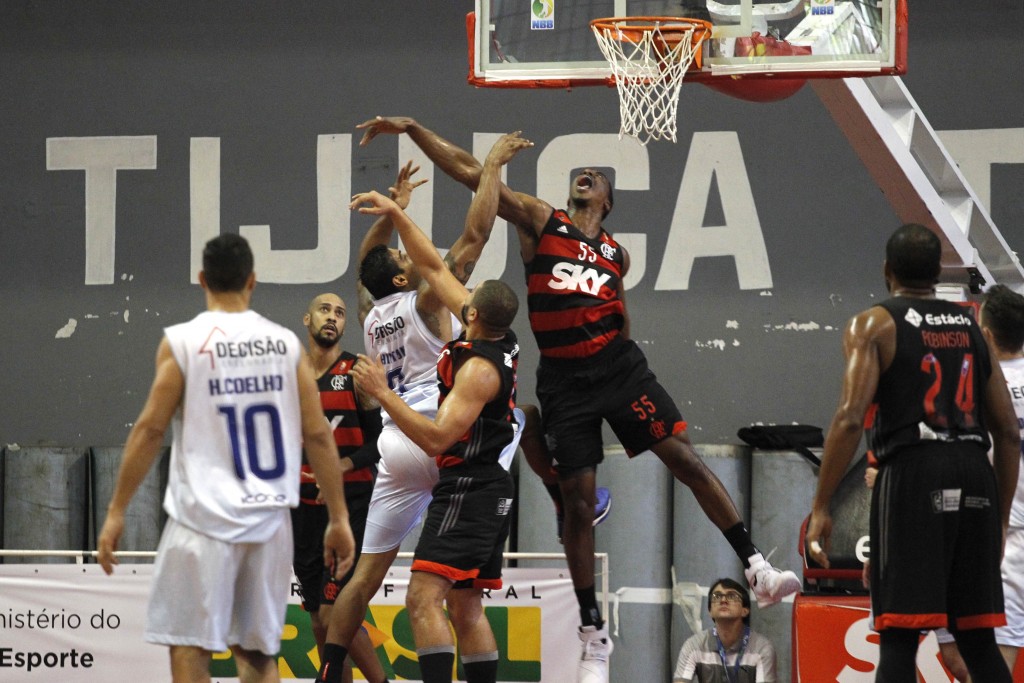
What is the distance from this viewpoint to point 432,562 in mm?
6562

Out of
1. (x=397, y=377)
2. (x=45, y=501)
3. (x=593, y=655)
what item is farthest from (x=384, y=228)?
(x=45, y=501)

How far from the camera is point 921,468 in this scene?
5.38 metres

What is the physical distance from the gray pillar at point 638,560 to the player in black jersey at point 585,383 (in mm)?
2858

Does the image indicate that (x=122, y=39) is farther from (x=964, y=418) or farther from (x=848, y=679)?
(x=964, y=418)

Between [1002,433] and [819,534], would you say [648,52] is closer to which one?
[1002,433]

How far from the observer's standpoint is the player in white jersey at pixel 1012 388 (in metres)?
6.76

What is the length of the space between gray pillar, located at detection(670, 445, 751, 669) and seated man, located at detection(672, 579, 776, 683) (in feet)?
2.97

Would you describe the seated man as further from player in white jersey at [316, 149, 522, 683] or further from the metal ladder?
player in white jersey at [316, 149, 522, 683]

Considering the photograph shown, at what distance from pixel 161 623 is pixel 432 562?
5.77 ft

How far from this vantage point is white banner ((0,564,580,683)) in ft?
29.7

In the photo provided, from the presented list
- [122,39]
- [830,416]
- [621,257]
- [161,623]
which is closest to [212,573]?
[161,623]

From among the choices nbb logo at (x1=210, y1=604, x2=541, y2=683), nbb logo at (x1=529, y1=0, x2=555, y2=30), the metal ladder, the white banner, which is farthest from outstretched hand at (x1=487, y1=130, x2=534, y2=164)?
nbb logo at (x1=210, y1=604, x2=541, y2=683)

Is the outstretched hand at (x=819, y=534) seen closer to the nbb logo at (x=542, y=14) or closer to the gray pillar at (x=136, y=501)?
the nbb logo at (x=542, y=14)

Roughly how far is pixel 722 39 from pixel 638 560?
4.21m
